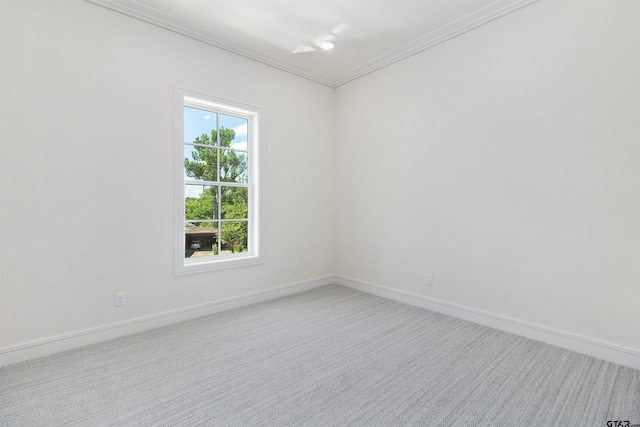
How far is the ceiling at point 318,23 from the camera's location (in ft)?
9.17

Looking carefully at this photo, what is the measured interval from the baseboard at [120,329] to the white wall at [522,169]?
1.64m

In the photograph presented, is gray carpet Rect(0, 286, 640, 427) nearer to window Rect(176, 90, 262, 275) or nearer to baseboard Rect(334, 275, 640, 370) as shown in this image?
baseboard Rect(334, 275, 640, 370)

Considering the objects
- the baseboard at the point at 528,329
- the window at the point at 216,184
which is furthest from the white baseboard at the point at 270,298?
the window at the point at 216,184

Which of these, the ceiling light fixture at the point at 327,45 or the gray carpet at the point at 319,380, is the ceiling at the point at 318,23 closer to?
the ceiling light fixture at the point at 327,45

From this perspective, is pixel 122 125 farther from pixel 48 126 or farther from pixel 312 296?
pixel 312 296

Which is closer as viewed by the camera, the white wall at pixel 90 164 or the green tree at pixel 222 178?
the white wall at pixel 90 164

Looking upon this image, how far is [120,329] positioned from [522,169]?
3.84 m

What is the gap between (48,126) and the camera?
2.43m

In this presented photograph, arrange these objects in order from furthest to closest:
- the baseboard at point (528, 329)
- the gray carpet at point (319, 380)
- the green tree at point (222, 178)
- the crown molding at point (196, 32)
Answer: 1. the green tree at point (222, 178)
2. the crown molding at point (196, 32)
3. the baseboard at point (528, 329)
4. the gray carpet at point (319, 380)

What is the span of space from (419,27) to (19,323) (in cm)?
431

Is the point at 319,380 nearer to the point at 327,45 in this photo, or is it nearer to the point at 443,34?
the point at 327,45

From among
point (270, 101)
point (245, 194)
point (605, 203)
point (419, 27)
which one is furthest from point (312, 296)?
point (419, 27)

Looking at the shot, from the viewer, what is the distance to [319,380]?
2.10 m

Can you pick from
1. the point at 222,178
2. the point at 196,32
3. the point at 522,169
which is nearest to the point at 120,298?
the point at 222,178
